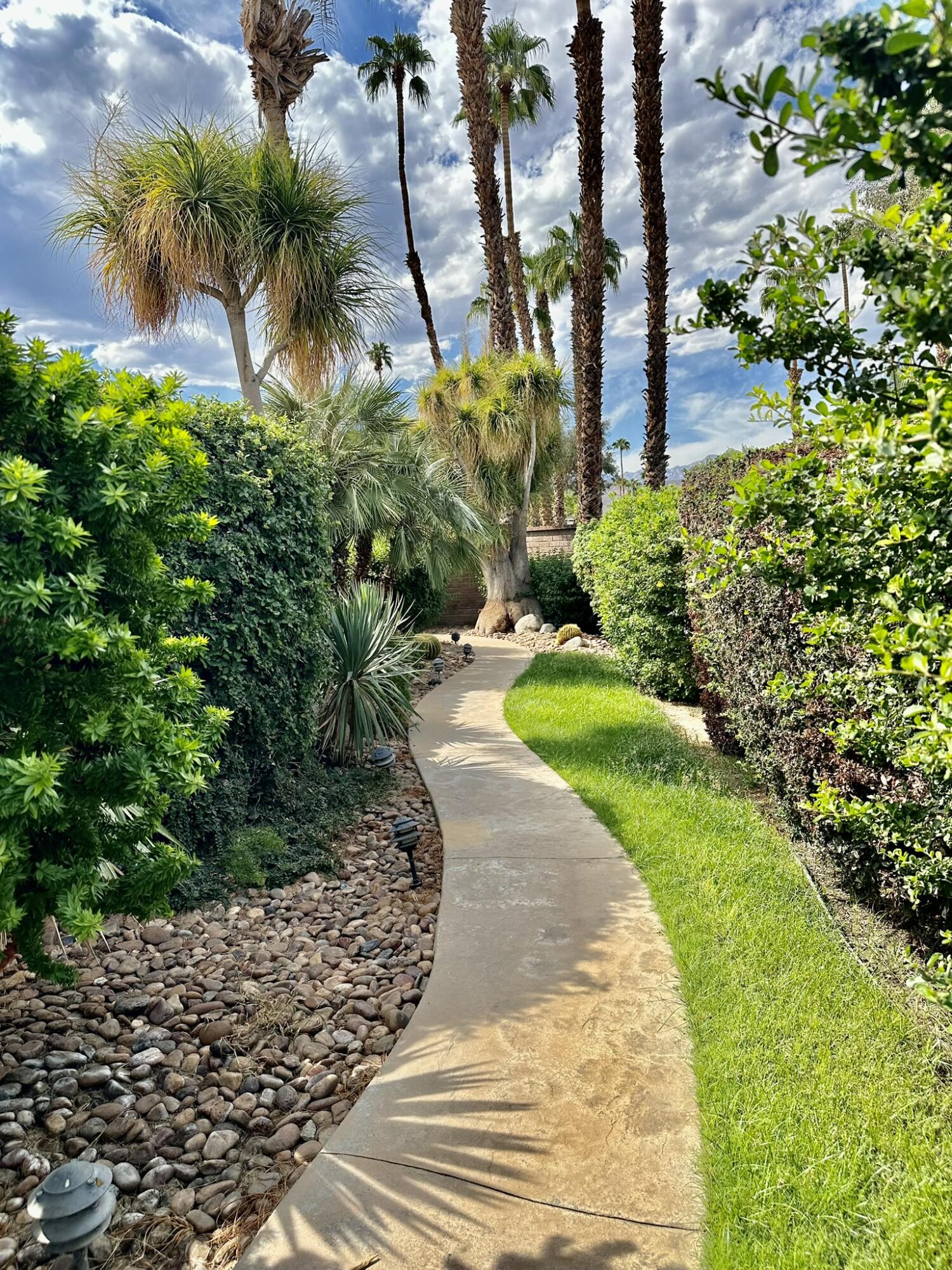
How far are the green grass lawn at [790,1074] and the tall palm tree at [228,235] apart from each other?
643 cm

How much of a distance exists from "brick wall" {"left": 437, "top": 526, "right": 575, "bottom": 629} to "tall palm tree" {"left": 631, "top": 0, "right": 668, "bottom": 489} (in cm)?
504

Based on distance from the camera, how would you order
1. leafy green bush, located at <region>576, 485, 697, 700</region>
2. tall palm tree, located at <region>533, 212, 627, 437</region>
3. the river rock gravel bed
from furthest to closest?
tall palm tree, located at <region>533, 212, 627, 437</region> < leafy green bush, located at <region>576, 485, 697, 700</region> < the river rock gravel bed

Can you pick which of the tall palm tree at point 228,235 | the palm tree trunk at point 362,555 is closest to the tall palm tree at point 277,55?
the tall palm tree at point 228,235

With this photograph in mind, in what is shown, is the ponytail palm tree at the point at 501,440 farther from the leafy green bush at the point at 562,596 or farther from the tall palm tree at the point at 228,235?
the tall palm tree at the point at 228,235

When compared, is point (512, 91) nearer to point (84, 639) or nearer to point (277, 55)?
point (277, 55)

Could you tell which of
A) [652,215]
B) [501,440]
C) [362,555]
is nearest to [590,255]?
[652,215]

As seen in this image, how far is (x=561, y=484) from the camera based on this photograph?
114 feet

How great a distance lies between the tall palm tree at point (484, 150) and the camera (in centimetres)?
1355

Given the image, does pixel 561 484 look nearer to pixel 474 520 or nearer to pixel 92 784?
pixel 474 520

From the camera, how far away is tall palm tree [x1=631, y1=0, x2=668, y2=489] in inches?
464

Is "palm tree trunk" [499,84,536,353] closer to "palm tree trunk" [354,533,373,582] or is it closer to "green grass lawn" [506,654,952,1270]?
"palm tree trunk" [354,533,373,582]

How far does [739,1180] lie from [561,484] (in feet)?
Answer: 112

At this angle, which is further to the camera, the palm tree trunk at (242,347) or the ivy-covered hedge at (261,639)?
the palm tree trunk at (242,347)

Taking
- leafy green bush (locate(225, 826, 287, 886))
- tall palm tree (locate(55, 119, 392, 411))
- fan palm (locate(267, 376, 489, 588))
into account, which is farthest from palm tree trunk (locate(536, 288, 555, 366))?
leafy green bush (locate(225, 826, 287, 886))
